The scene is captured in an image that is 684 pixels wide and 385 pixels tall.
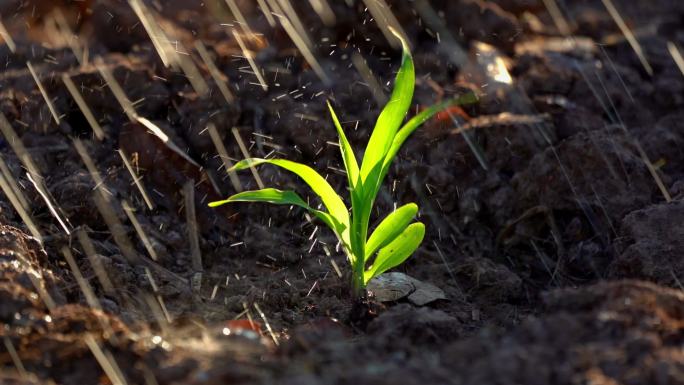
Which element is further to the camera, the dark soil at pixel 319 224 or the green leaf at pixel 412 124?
the green leaf at pixel 412 124

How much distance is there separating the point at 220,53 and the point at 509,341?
2602mm

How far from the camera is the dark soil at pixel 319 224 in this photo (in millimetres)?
1720

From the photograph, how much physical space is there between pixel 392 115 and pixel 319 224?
0.84 metres

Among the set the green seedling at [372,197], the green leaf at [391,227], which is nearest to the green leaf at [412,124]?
the green seedling at [372,197]

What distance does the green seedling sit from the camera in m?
2.55

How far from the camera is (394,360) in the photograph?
1.68m

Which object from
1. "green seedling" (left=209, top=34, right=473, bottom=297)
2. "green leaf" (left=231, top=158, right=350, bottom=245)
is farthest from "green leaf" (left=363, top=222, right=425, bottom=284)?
"green leaf" (left=231, top=158, right=350, bottom=245)

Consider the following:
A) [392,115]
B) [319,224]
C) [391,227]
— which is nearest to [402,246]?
[391,227]

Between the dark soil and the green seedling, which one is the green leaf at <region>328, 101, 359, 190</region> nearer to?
the green seedling

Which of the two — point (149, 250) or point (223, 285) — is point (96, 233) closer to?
point (149, 250)

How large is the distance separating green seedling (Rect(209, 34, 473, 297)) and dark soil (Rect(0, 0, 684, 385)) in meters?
0.17

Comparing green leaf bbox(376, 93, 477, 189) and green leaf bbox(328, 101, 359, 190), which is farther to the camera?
green leaf bbox(328, 101, 359, 190)

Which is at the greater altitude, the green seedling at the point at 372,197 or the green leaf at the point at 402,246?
the green seedling at the point at 372,197

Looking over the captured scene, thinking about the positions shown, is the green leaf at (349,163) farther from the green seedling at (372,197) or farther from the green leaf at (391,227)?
the green leaf at (391,227)
